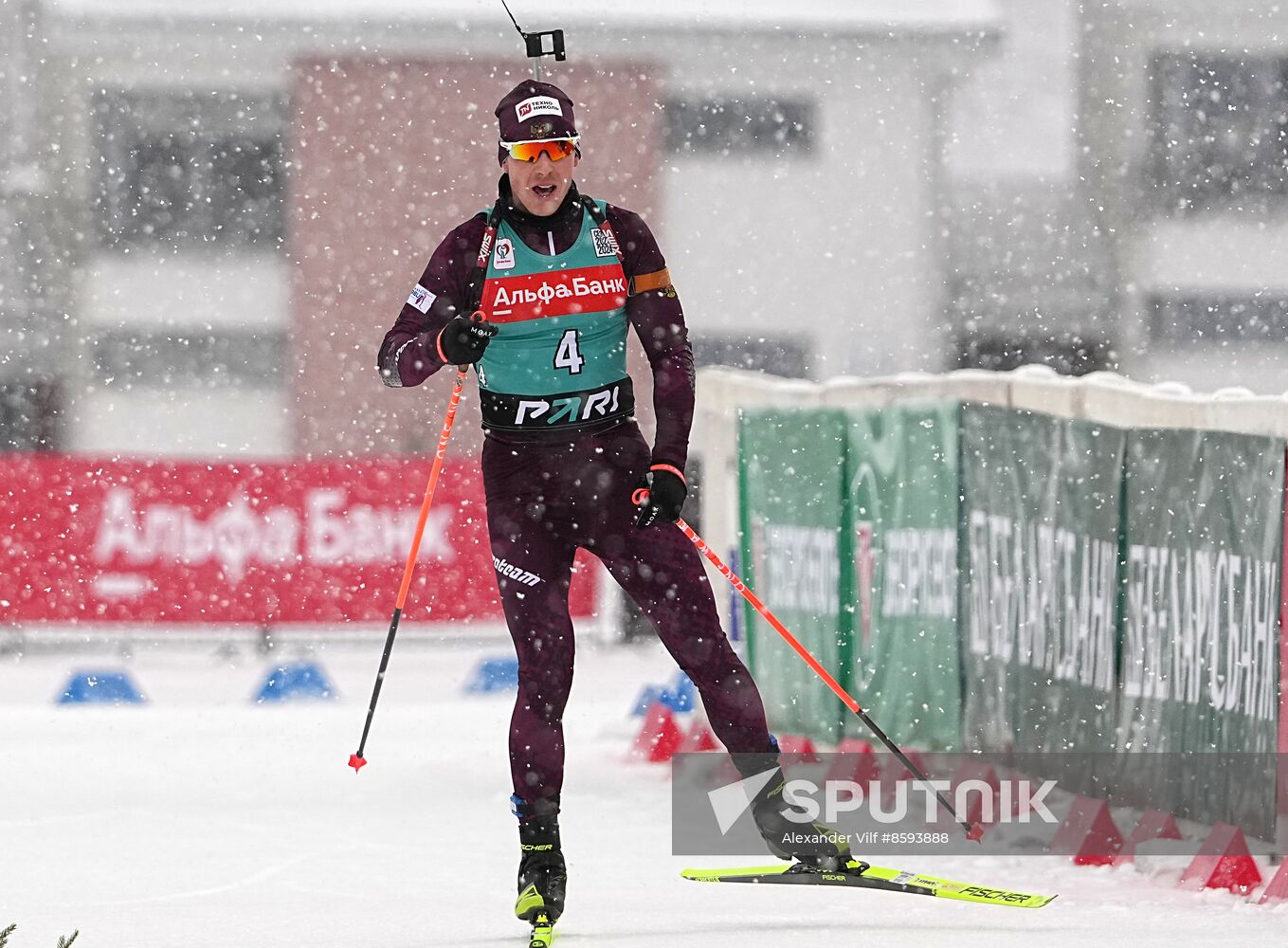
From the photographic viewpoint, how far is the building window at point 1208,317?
34.3 m

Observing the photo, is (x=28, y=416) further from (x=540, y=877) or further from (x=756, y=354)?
(x=540, y=877)

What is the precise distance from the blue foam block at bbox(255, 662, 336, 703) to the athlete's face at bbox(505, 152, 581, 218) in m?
8.14

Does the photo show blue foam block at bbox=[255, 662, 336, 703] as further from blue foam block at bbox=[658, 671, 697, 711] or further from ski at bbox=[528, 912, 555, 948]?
ski at bbox=[528, 912, 555, 948]

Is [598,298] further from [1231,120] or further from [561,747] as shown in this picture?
[1231,120]

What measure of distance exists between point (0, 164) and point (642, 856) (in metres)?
27.6

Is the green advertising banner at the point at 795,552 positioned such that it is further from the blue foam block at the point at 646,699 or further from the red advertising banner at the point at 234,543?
the red advertising banner at the point at 234,543

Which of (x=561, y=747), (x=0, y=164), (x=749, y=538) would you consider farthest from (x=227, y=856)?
(x=0, y=164)

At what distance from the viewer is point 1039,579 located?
8227 millimetres

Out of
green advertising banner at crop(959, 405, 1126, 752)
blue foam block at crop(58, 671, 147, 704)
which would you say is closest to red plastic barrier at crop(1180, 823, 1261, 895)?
green advertising banner at crop(959, 405, 1126, 752)

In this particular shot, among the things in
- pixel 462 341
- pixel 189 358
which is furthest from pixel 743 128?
pixel 462 341

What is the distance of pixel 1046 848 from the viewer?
7145 millimetres

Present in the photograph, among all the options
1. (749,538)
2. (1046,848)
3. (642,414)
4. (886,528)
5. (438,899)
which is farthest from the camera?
(642,414)

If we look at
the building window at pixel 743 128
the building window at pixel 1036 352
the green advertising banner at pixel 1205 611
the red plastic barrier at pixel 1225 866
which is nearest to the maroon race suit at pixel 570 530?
the red plastic barrier at pixel 1225 866

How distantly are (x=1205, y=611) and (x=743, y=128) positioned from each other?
86.2ft
